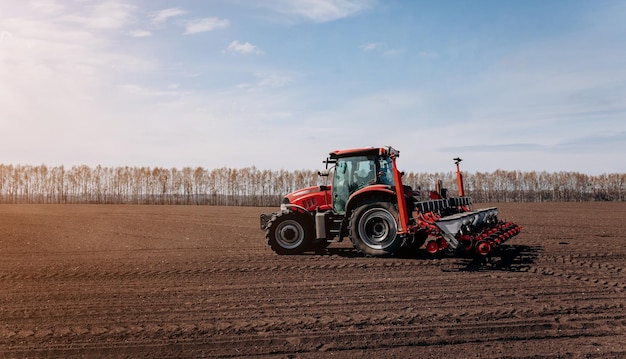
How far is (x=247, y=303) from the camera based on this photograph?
298 inches

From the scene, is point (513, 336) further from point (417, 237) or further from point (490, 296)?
point (417, 237)

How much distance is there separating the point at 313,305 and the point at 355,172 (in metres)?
5.34

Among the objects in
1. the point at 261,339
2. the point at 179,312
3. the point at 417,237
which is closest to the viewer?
the point at 261,339

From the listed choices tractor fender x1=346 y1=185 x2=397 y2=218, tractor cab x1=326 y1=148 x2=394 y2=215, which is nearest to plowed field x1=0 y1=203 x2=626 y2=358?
tractor fender x1=346 y1=185 x2=397 y2=218

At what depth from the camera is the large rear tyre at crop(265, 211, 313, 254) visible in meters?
12.5

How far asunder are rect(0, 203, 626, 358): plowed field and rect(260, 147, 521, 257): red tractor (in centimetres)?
54

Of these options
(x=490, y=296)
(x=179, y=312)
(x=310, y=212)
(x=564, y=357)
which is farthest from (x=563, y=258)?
(x=179, y=312)

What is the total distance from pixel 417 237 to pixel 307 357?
25.2 feet

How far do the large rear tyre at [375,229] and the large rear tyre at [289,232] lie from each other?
1431 mm

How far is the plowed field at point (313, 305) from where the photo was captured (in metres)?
5.64

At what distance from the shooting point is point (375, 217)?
11.5m

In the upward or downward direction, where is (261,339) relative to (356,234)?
downward

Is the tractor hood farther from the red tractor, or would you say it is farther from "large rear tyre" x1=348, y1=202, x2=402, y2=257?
"large rear tyre" x1=348, y1=202, x2=402, y2=257

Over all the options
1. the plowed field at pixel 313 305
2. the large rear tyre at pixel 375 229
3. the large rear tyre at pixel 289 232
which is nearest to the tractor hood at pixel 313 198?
the large rear tyre at pixel 289 232
